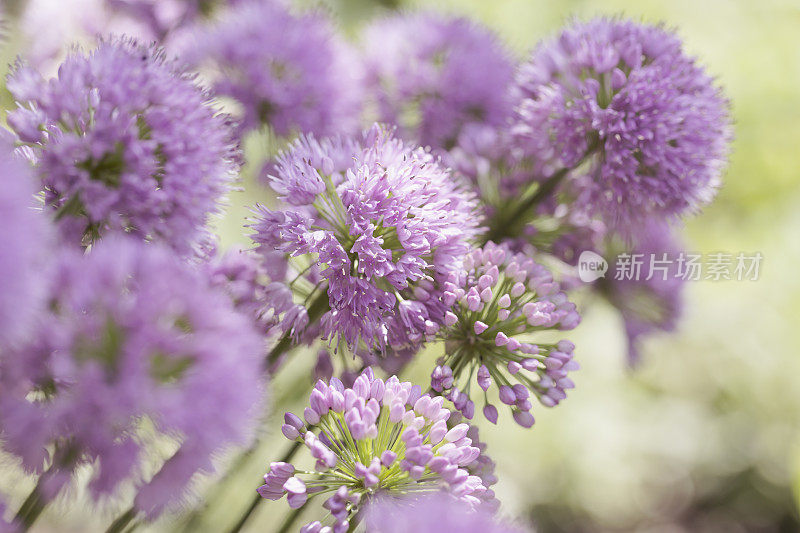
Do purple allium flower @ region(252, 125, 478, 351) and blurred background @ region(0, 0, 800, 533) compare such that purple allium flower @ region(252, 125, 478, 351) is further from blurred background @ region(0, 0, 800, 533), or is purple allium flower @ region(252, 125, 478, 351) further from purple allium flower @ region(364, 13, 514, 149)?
blurred background @ region(0, 0, 800, 533)

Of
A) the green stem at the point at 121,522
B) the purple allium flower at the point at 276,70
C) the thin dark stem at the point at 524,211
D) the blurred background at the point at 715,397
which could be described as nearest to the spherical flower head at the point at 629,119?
the thin dark stem at the point at 524,211

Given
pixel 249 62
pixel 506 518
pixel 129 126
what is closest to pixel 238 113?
pixel 249 62

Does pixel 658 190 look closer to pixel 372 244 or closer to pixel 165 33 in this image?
pixel 372 244

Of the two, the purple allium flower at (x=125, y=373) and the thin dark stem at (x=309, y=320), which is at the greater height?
the purple allium flower at (x=125, y=373)

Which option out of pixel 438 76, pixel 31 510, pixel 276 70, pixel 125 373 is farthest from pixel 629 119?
pixel 31 510

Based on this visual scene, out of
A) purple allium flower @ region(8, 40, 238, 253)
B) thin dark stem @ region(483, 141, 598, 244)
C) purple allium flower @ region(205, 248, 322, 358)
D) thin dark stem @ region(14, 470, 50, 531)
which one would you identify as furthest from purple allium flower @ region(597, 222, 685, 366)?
thin dark stem @ region(14, 470, 50, 531)

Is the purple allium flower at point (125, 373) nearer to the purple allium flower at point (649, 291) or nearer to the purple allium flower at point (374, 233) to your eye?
the purple allium flower at point (374, 233)
